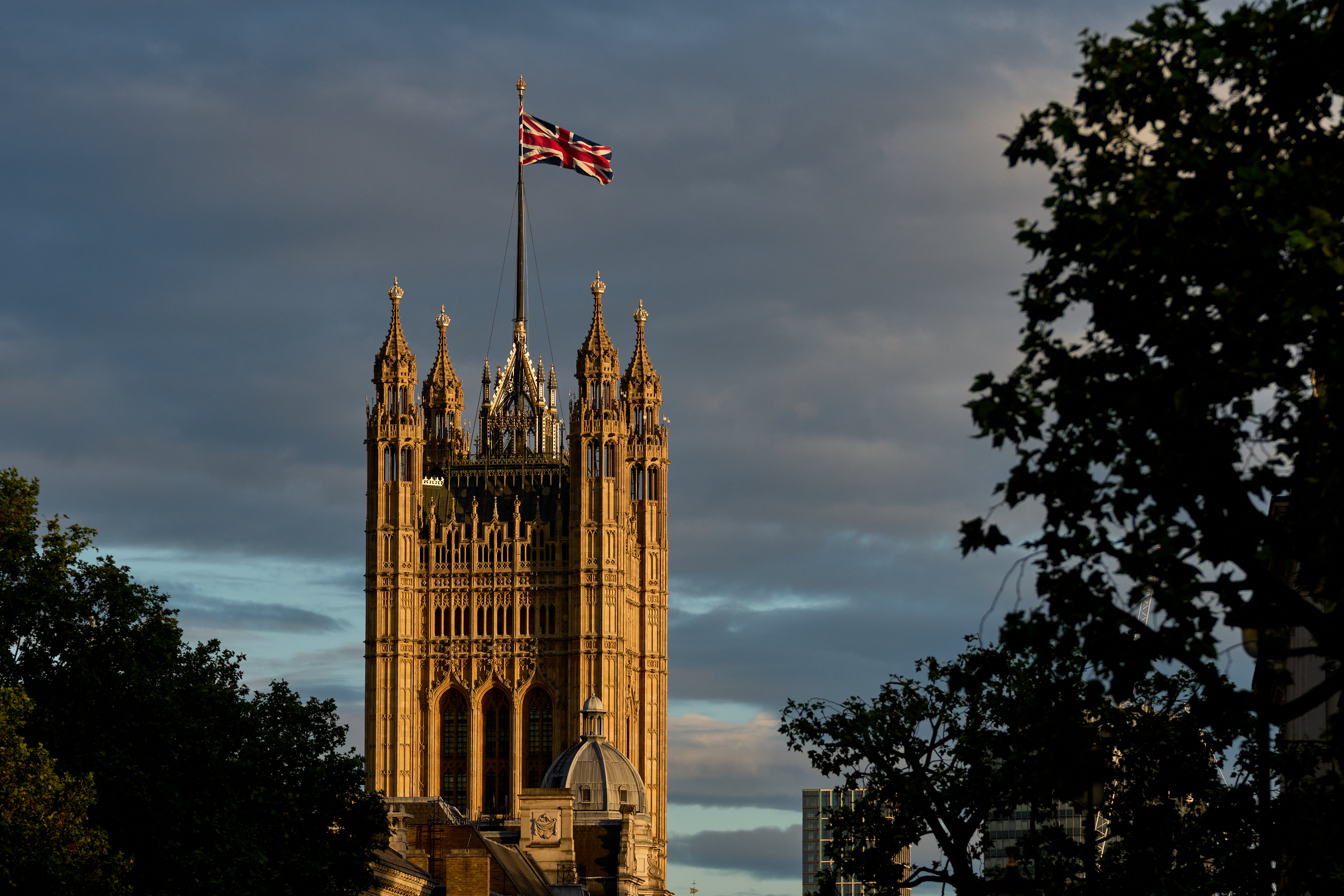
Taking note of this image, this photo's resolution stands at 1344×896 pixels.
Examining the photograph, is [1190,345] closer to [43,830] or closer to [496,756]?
[43,830]

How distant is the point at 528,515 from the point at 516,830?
1106 inches

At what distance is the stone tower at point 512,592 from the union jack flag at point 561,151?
1759 cm

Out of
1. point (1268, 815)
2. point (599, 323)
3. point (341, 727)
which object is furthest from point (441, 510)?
point (1268, 815)

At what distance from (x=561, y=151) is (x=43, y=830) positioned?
84425 mm

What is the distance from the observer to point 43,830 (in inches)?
1831

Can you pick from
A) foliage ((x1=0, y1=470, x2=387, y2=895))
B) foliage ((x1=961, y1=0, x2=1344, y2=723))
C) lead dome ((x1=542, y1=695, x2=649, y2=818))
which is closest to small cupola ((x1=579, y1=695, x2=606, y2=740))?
lead dome ((x1=542, y1=695, x2=649, y2=818))

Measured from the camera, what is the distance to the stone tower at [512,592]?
137 metres

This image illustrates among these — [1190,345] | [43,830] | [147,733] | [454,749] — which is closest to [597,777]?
[454,749]

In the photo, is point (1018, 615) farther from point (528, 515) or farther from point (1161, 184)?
point (528, 515)

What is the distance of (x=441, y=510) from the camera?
142375 mm

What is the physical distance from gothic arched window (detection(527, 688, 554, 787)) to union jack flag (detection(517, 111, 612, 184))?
32.7 m

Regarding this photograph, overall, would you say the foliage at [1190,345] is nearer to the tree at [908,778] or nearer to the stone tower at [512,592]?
the tree at [908,778]

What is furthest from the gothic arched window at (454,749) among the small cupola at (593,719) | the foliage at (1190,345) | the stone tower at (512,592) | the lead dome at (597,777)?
the foliage at (1190,345)

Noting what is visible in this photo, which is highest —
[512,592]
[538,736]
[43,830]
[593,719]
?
[512,592]
